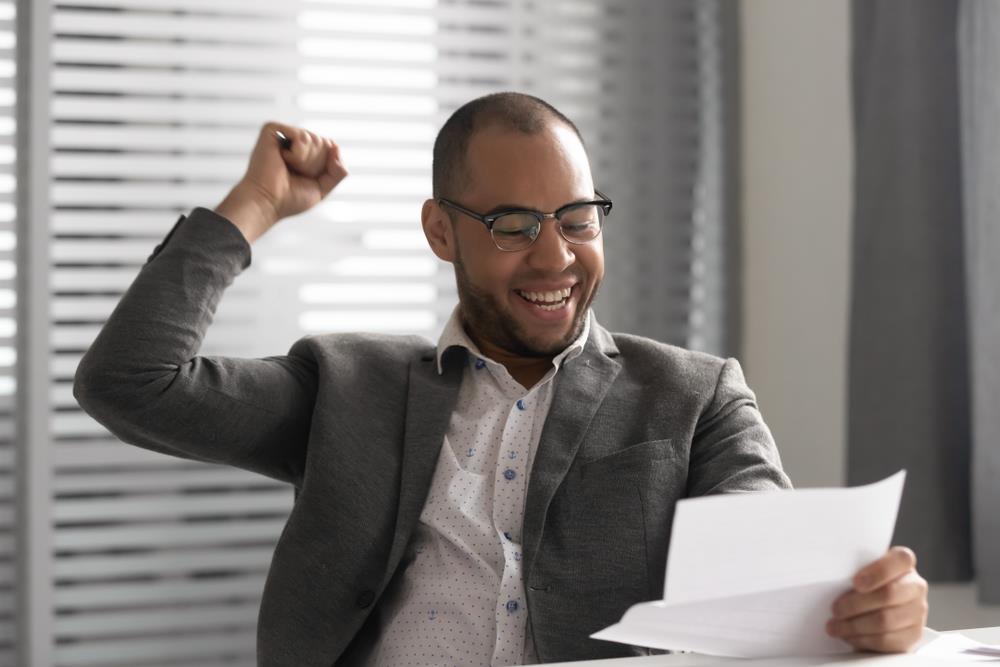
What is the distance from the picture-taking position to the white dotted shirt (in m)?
1.25

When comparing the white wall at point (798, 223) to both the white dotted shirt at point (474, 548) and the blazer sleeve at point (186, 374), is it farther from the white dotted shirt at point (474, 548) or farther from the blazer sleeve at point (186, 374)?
the blazer sleeve at point (186, 374)

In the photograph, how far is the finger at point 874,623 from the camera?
0.90 metres

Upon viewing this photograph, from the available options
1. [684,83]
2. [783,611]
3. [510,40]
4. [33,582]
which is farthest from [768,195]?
[783,611]

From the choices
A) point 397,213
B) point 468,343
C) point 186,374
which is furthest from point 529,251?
point 397,213

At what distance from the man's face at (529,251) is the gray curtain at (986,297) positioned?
3.01 ft

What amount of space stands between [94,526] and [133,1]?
1152mm

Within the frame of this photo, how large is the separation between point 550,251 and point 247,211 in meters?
0.37

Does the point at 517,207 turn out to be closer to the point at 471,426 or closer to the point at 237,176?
the point at 471,426

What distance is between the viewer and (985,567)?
6.51ft

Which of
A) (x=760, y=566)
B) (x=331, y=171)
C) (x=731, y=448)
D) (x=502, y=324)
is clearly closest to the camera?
(x=760, y=566)

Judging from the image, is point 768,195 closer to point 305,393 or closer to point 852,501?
point 305,393

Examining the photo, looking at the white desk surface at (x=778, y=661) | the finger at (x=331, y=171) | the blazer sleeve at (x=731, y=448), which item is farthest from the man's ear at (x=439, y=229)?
the white desk surface at (x=778, y=661)

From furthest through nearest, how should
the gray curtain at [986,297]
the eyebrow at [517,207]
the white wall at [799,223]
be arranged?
the white wall at [799,223]
the gray curtain at [986,297]
the eyebrow at [517,207]

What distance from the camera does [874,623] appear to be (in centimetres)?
90
